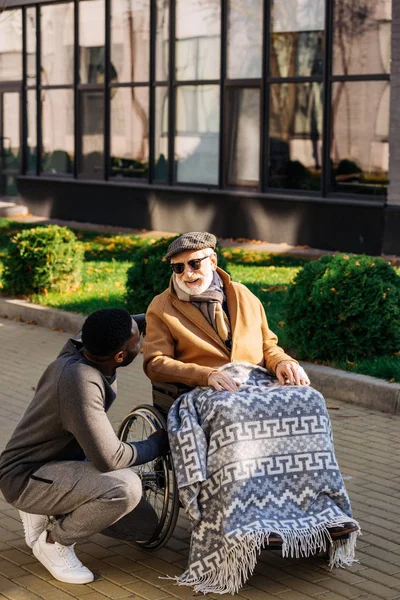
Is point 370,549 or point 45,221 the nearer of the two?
point 370,549

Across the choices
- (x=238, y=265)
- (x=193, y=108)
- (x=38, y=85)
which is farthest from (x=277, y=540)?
(x=38, y=85)

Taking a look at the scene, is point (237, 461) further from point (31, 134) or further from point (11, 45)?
point (11, 45)

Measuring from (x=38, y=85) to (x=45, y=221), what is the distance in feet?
10.9

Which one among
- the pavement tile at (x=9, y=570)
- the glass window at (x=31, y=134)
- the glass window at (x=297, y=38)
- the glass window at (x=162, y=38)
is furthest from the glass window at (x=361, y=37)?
the pavement tile at (x=9, y=570)

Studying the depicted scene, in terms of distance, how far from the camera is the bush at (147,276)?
10.9 m

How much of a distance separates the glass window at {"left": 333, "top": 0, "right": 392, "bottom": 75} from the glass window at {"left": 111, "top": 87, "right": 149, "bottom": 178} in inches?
201

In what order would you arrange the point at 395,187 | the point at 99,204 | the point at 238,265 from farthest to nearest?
the point at 99,204 → the point at 395,187 → the point at 238,265

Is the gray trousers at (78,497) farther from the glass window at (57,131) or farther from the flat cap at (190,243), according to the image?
the glass window at (57,131)

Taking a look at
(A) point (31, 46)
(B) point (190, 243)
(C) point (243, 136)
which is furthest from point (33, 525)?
(A) point (31, 46)

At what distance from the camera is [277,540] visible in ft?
16.5

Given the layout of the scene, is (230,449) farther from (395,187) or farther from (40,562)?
(395,187)

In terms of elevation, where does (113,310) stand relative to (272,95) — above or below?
below

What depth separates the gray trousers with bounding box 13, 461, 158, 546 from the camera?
511 centimetres

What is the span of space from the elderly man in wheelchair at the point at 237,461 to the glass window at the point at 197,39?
49.8 feet
